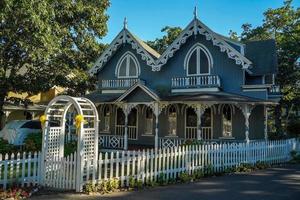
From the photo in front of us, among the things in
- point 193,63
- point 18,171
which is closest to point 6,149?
point 18,171

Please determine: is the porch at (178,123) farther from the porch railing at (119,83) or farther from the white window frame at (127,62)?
the white window frame at (127,62)

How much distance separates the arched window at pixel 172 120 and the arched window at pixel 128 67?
12.9ft

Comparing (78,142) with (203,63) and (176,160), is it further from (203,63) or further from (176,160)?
(203,63)

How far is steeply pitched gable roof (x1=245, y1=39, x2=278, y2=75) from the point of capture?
918 inches

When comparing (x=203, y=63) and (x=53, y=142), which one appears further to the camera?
(x=203, y=63)

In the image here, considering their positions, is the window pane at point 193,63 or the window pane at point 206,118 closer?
the window pane at point 206,118

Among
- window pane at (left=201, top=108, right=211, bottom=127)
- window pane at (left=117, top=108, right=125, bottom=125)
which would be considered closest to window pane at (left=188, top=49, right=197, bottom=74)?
window pane at (left=201, top=108, right=211, bottom=127)

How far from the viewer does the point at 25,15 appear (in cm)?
2038

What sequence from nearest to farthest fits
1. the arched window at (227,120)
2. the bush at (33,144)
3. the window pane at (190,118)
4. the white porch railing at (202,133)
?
the bush at (33,144) < the arched window at (227,120) < the white porch railing at (202,133) < the window pane at (190,118)

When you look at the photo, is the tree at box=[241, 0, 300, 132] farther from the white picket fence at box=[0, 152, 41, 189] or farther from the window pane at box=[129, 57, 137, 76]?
the white picket fence at box=[0, 152, 41, 189]

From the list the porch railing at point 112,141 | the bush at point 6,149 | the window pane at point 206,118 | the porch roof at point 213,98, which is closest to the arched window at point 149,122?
the porch railing at point 112,141

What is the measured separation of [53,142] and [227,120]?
13.5 m

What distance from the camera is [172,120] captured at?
25250 millimetres

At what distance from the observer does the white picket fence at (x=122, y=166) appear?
Answer: 437 inches
